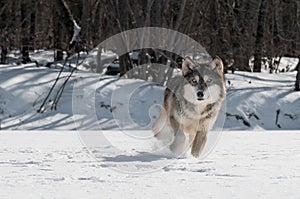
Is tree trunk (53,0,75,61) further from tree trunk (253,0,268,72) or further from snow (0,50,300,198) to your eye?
tree trunk (253,0,268,72)

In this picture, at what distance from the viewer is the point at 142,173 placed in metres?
4.96

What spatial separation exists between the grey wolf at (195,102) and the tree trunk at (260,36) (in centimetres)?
1458

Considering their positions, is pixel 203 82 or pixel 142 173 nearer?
pixel 142 173

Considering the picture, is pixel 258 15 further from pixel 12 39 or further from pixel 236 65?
pixel 12 39

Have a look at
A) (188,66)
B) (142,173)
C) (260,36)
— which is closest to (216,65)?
(188,66)

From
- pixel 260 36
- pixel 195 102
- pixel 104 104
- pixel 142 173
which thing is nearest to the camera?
pixel 142 173

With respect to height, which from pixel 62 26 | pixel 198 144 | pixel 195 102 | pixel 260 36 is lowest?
pixel 260 36

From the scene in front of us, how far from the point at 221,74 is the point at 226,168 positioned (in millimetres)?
1424

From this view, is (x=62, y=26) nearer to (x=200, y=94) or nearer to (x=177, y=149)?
(x=177, y=149)

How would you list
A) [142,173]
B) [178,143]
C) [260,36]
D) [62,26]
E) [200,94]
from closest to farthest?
1. [142,173]
2. [200,94]
3. [178,143]
4. [260,36]
5. [62,26]

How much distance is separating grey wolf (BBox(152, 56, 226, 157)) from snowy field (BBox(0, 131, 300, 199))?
12.5 inches

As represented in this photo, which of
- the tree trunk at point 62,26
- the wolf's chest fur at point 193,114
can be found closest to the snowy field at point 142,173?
the wolf's chest fur at point 193,114

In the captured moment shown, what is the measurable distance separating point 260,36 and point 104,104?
360 inches

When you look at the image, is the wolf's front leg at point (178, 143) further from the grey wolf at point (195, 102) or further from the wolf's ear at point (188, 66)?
the wolf's ear at point (188, 66)
